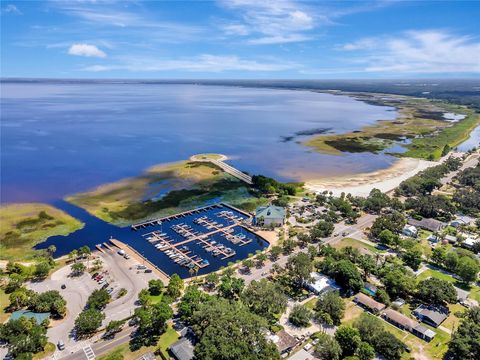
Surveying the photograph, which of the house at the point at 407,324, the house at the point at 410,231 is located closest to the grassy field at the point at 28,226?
the house at the point at 407,324

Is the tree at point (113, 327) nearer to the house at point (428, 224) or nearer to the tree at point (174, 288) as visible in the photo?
the tree at point (174, 288)

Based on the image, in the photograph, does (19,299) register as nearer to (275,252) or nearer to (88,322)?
(88,322)

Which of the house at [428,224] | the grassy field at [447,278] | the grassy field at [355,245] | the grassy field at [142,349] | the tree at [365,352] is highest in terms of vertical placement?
the house at [428,224]

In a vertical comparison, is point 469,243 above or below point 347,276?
below

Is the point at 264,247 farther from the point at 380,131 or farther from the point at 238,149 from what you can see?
the point at 380,131

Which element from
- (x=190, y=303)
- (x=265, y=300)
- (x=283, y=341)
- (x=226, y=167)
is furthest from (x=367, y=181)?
(x=190, y=303)

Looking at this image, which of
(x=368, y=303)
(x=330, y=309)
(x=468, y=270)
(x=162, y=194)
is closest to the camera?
(x=330, y=309)

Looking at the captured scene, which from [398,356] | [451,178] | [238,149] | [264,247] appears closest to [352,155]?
[451,178]
